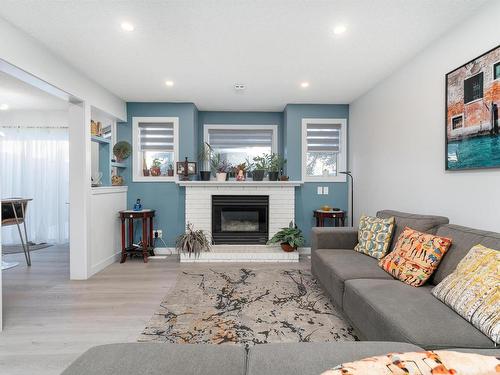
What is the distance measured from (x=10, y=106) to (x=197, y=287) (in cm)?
480

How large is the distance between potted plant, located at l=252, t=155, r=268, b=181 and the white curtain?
3.65 meters

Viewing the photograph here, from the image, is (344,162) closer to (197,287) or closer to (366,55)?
(366,55)

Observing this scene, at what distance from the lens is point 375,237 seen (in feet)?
8.88

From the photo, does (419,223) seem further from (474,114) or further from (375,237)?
(474,114)

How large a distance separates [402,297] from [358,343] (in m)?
0.82

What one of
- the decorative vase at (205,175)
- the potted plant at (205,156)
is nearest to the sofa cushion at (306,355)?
the decorative vase at (205,175)

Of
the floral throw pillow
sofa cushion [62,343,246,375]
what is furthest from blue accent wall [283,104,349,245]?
the floral throw pillow

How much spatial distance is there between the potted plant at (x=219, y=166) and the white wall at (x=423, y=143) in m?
2.20

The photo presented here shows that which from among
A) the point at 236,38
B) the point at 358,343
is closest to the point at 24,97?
the point at 236,38

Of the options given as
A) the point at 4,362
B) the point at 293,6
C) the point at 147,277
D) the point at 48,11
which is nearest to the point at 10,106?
the point at 48,11

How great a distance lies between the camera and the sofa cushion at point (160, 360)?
0.93 metres

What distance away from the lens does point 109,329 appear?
87.0 inches

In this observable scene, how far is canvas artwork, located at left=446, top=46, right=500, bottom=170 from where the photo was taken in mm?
1951

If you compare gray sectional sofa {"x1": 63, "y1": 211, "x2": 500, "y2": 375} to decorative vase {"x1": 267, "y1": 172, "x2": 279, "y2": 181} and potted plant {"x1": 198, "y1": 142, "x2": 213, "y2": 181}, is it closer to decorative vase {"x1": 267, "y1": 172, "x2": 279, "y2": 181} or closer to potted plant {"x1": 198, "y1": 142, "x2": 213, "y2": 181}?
decorative vase {"x1": 267, "y1": 172, "x2": 279, "y2": 181}
